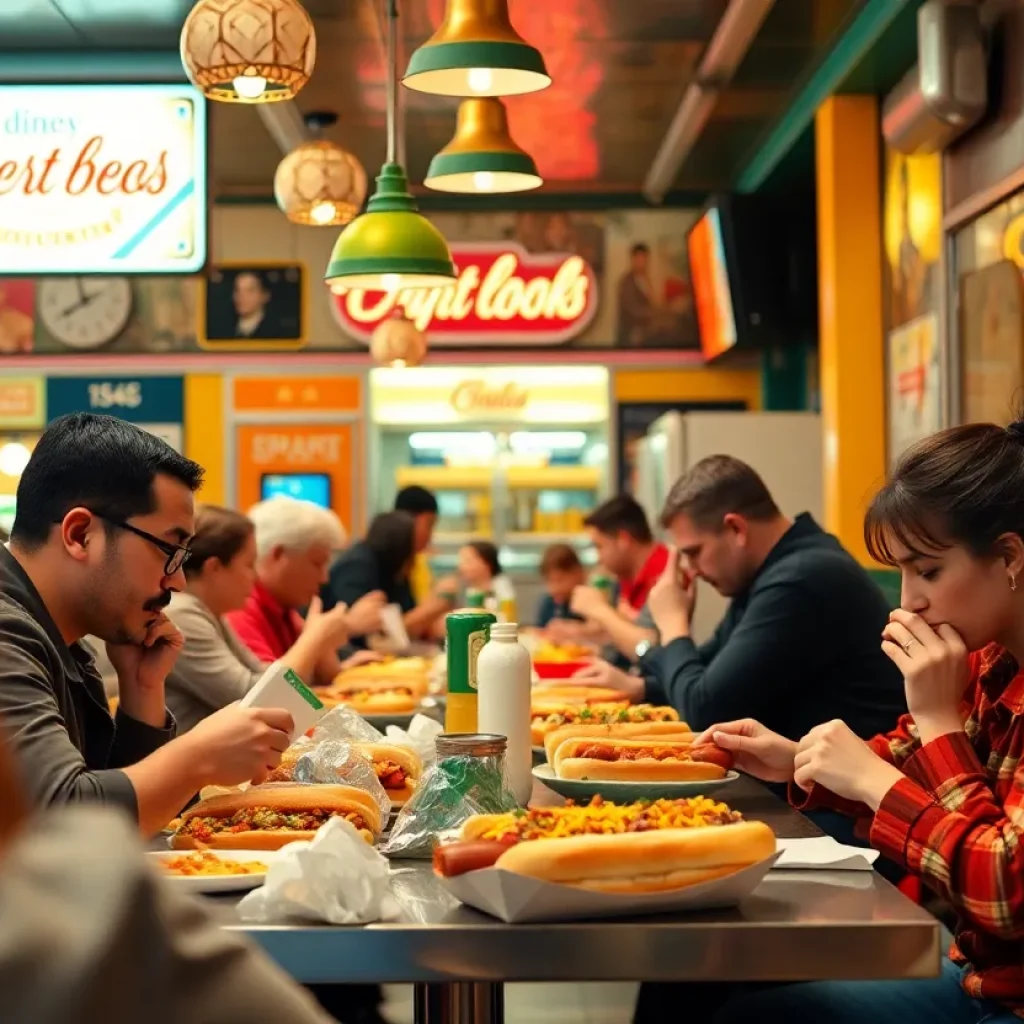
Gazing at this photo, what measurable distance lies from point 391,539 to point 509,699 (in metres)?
5.44

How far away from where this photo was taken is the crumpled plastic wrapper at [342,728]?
118 inches

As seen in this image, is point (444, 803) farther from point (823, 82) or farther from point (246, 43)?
point (823, 82)

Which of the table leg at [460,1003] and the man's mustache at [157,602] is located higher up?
the man's mustache at [157,602]

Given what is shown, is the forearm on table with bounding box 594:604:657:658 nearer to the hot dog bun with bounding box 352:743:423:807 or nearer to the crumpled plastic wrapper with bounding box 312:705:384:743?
the crumpled plastic wrapper with bounding box 312:705:384:743

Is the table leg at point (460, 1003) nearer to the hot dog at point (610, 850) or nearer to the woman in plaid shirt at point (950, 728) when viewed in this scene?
the hot dog at point (610, 850)

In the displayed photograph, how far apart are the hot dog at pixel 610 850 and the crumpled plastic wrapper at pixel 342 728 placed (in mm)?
993

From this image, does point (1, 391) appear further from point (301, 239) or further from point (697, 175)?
point (697, 175)

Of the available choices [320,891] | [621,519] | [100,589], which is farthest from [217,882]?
[621,519]

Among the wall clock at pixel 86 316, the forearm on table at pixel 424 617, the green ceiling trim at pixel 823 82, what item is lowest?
the forearm on table at pixel 424 617

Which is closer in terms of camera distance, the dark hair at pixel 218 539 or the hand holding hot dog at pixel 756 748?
the hand holding hot dog at pixel 756 748

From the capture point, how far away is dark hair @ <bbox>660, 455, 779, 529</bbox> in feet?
14.2

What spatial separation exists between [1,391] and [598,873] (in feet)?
33.8

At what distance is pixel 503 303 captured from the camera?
11398 millimetres

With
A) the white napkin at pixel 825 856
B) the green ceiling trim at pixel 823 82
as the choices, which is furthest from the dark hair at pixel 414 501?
the white napkin at pixel 825 856
